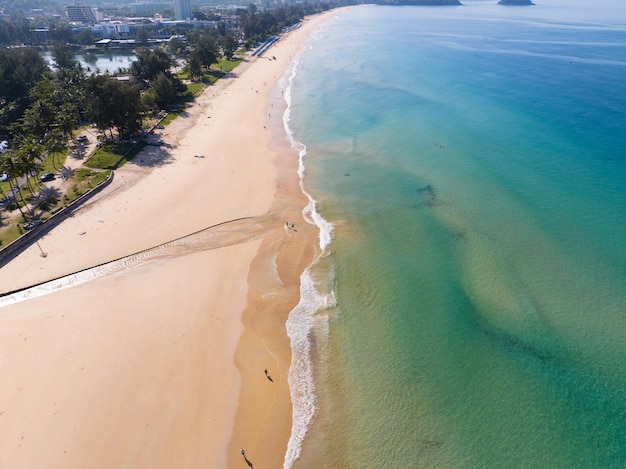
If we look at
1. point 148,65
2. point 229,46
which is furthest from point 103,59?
point 148,65

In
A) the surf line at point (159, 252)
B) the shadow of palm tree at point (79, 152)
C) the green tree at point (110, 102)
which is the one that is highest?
the green tree at point (110, 102)

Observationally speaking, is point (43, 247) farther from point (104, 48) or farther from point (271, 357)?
point (104, 48)

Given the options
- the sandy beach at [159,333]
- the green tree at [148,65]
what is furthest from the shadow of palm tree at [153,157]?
the green tree at [148,65]

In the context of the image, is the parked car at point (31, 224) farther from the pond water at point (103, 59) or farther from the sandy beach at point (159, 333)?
the pond water at point (103, 59)

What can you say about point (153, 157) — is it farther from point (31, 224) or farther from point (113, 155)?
point (31, 224)

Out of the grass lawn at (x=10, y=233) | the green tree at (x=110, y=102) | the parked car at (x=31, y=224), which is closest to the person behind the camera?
the grass lawn at (x=10, y=233)

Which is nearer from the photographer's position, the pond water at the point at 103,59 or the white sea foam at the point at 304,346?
the white sea foam at the point at 304,346
